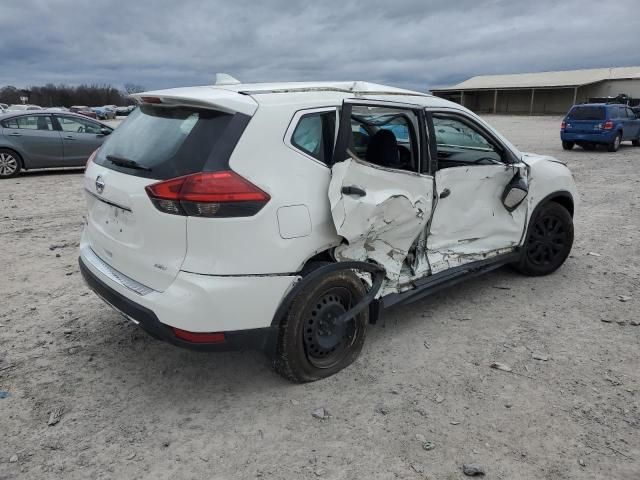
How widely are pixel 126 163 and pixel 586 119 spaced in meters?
18.5

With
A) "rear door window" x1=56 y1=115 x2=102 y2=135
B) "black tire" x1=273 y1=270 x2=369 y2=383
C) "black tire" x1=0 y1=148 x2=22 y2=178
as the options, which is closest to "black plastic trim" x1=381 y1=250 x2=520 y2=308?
"black tire" x1=273 y1=270 x2=369 y2=383

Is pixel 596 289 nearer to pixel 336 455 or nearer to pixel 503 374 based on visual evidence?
pixel 503 374

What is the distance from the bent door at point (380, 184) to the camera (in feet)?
10.3

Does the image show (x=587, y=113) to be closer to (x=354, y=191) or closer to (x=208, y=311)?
(x=354, y=191)

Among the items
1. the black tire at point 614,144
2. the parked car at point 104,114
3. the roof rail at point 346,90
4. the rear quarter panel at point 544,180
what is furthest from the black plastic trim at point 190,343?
the parked car at point 104,114

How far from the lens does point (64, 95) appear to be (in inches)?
3191

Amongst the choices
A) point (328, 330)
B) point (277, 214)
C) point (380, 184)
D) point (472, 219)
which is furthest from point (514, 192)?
point (277, 214)

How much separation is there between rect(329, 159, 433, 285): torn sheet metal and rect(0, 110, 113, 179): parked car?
1044 cm

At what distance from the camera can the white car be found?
272 centimetres

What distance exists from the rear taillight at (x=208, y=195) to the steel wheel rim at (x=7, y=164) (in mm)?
10389

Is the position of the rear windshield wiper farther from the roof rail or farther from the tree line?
the tree line

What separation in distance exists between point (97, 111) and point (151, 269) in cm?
5272

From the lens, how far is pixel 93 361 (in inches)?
140

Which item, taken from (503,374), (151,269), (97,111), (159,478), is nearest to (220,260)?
(151,269)
